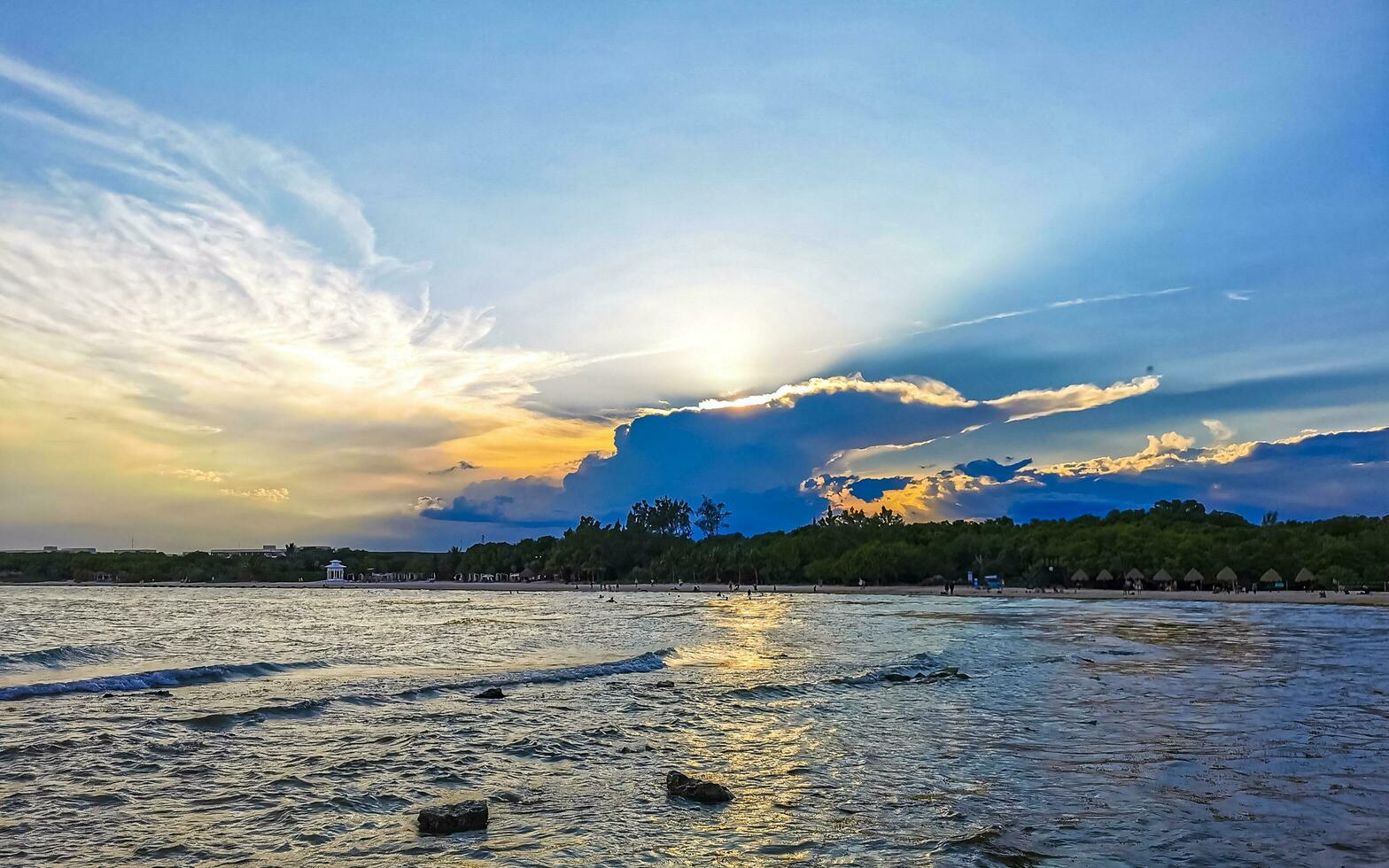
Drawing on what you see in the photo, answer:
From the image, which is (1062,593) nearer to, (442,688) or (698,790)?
(442,688)

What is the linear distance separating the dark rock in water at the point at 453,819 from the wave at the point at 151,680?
18996 millimetres

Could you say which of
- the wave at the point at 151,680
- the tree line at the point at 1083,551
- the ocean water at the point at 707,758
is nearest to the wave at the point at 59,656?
the ocean water at the point at 707,758

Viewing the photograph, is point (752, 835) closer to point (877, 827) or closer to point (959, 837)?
point (877, 827)

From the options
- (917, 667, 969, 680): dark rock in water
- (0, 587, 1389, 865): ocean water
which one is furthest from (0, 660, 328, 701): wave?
(917, 667, 969, 680): dark rock in water

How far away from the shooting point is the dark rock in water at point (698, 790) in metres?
12.9

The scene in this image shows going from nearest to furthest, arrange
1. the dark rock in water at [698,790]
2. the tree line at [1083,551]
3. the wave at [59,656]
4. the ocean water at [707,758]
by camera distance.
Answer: the ocean water at [707,758] → the dark rock in water at [698,790] → the wave at [59,656] → the tree line at [1083,551]

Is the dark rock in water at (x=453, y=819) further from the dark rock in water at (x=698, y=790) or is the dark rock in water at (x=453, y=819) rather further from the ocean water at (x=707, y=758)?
the dark rock in water at (x=698, y=790)

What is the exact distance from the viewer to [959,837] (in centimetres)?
1076

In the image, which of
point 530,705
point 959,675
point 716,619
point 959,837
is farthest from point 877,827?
point 716,619

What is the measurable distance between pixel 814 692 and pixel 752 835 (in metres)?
14.9

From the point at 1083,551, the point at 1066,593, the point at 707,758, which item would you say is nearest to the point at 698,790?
the point at 707,758

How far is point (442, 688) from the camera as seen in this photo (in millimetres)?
26094

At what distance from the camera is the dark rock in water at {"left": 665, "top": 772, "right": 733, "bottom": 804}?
12.9 meters

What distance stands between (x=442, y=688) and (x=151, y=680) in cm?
925
